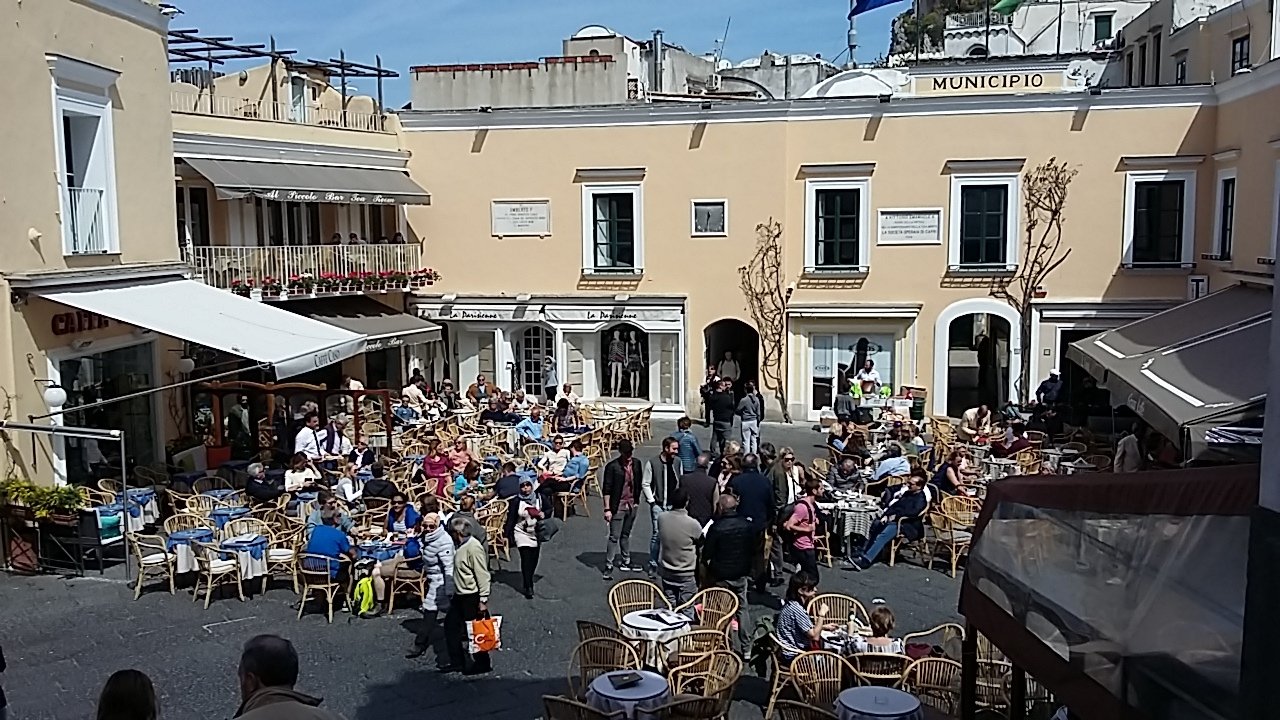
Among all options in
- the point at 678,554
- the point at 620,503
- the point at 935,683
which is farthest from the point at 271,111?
the point at 935,683

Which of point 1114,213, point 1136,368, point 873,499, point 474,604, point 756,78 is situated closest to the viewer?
point 474,604

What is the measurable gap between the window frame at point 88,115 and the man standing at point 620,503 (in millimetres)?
7193

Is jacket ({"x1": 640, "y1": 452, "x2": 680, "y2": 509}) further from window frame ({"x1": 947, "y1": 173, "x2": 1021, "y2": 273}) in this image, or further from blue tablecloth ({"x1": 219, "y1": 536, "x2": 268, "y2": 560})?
window frame ({"x1": 947, "y1": 173, "x2": 1021, "y2": 273})

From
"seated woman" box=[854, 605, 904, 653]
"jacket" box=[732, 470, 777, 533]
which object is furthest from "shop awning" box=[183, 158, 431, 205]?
"seated woman" box=[854, 605, 904, 653]

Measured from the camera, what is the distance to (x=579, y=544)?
13766mm

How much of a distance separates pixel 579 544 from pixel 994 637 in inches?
344

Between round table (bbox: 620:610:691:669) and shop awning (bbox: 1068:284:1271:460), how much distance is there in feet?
14.3

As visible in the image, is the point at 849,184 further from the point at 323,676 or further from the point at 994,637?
the point at 994,637

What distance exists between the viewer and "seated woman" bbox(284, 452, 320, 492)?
45.7 ft

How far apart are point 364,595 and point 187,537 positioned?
2.10 metres

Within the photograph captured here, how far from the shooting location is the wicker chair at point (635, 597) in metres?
9.38

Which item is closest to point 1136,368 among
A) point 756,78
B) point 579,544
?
point 579,544

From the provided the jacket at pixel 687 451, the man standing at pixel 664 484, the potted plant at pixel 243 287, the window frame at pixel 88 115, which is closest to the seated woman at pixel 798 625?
the man standing at pixel 664 484

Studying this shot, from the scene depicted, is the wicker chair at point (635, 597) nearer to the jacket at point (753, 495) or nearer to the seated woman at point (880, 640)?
the seated woman at point (880, 640)
